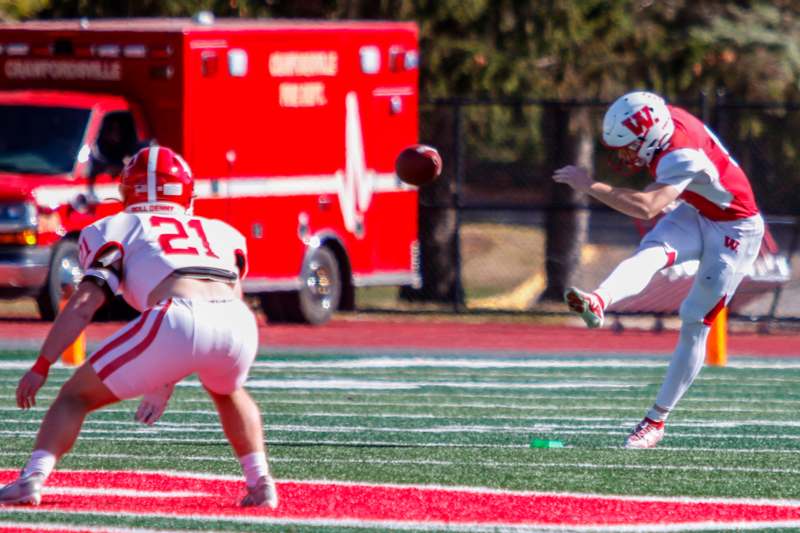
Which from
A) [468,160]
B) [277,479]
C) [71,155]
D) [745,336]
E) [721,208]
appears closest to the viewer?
[277,479]

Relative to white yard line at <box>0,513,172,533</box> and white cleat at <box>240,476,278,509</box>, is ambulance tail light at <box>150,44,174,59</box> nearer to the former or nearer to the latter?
white cleat at <box>240,476,278,509</box>

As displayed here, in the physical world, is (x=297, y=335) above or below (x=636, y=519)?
below

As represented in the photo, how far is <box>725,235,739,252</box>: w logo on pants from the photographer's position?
974cm

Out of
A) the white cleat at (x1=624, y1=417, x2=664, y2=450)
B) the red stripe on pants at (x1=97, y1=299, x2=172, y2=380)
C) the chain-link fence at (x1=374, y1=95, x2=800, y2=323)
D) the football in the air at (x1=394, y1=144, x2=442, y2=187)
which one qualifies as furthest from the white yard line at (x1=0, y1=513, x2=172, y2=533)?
the chain-link fence at (x1=374, y1=95, x2=800, y2=323)

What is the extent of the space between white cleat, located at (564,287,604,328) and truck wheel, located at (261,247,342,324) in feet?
31.1

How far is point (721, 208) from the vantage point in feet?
32.0

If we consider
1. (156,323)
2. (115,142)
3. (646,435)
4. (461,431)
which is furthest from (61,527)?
(115,142)

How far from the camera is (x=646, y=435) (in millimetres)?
9617

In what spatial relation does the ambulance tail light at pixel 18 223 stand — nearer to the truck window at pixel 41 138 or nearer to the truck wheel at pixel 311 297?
the truck window at pixel 41 138

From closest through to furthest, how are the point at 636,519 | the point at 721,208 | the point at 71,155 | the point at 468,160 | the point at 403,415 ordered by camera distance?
the point at 636,519, the point at 721,208, the point at 403,415, the point at 71,155, the point at 468,160

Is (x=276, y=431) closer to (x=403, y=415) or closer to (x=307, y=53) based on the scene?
(x=403, y=415)

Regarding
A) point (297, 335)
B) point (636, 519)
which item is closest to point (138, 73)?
point (297, 335)

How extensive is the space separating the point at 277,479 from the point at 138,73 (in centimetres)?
992

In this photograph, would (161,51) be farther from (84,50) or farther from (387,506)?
(387,506)
